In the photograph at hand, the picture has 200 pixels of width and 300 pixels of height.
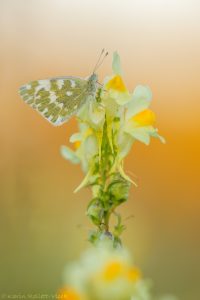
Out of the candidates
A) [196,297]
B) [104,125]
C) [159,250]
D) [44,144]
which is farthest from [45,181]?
[104,125]

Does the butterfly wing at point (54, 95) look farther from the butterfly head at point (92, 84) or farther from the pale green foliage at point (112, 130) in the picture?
the pale green foliage at point (112, 130)

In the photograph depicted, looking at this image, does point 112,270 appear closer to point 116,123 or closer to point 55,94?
point 116,123

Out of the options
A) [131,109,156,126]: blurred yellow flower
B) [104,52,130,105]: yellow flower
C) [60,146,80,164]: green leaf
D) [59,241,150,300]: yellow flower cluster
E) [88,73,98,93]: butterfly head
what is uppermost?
[88,73,98,93]: butterfly head

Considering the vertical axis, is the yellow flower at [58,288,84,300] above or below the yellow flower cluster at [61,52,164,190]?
below

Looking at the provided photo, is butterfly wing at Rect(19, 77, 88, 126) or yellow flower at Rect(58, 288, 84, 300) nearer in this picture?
yellow flower at Rect(58, 288, 84, 300)

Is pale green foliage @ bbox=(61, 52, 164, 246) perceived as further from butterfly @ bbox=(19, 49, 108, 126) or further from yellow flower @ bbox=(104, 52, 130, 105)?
butterfly @ bbox=(19, 49, 108, 126)

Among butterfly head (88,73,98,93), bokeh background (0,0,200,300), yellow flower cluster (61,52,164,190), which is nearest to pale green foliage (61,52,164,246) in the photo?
yellow flower cluster (61,52,164,190)
